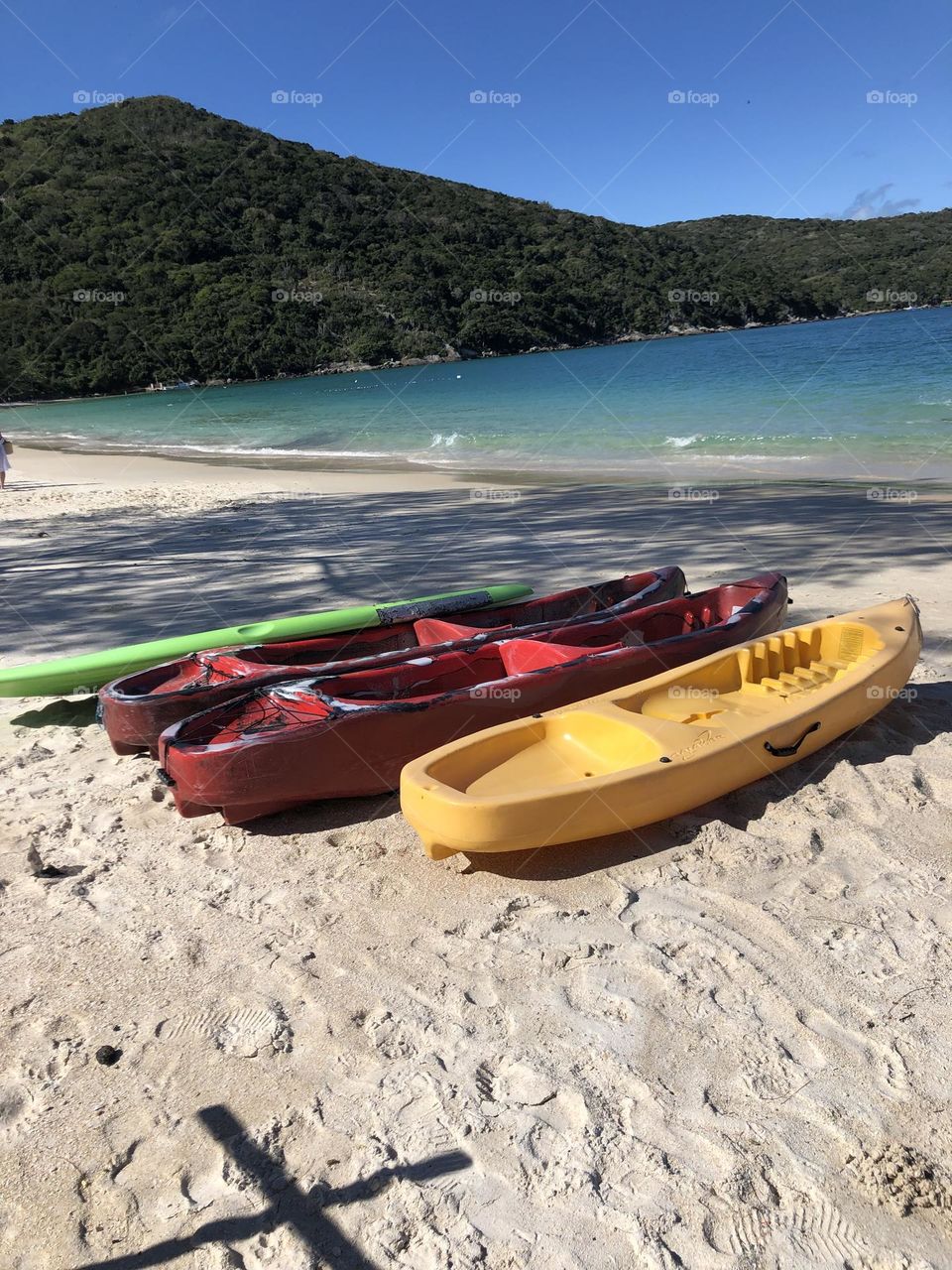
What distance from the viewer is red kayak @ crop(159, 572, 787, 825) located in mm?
3672

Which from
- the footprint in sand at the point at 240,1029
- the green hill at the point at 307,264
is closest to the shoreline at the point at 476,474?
the footprint in sand at the point at 240,1029

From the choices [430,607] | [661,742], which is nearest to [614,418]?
[430,607]

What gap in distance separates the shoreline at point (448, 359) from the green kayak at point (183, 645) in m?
51.3

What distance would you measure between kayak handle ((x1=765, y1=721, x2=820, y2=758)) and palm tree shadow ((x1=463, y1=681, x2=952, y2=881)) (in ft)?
0.58

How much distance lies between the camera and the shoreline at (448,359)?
5734 cm

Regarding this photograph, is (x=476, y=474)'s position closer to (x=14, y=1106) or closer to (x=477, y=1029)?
(x=477, y=1029)

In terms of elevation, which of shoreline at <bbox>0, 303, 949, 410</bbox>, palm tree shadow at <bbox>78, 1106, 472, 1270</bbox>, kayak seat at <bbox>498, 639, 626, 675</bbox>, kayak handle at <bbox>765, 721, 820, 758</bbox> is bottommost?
palm tree shadow at <bbox>78, 1106, 472, 1270</bbox>

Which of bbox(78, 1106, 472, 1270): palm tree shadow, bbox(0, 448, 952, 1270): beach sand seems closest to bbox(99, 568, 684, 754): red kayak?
bbox(0, 448, 952, 1270): beach sand

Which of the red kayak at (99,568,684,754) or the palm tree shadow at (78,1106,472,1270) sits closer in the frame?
the palm tree shadow at (78,1106,472,1270)

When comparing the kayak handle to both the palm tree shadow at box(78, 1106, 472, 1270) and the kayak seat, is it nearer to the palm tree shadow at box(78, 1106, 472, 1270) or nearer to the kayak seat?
the kayak seat

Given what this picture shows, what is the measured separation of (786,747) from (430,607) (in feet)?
7.98

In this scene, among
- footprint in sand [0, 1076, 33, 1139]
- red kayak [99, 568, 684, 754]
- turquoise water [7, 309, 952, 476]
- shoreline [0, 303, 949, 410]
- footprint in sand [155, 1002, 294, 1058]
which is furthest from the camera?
shoreline [0, 303, 949, 410]

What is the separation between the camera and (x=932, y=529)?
27.9 ft

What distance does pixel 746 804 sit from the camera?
12.5 feet
